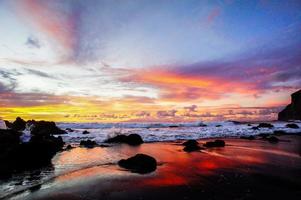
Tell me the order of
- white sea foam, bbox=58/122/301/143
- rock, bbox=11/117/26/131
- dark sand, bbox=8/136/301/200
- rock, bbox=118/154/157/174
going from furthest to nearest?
1. rock, bbox=11/117/26/131
2. white sea foam, bbox=58/122/301/143
3. rock, bbox=118/154/157/174
4. dark sand, bbox=8/136/301/200

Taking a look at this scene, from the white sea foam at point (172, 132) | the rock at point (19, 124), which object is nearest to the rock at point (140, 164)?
the white sea foam at point (172, 132)

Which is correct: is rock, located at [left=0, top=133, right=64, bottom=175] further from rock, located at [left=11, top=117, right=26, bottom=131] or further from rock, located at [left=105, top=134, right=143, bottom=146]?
rock, located at [left=11, top=117, right=26, bottom=131]

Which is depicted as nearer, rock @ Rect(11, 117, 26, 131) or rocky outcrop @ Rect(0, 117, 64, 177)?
rocky outcrop @ Rect(0, 117, 64, 177)

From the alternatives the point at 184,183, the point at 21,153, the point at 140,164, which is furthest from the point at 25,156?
the point at 184,183

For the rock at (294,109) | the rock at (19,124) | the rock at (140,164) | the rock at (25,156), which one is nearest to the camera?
the rock at (140,164)

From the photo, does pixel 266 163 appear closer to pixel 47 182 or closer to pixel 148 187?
pixel 148 187

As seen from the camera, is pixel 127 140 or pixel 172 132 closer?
pixel 127 140

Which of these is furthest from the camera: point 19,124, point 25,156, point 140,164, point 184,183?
point 19,124

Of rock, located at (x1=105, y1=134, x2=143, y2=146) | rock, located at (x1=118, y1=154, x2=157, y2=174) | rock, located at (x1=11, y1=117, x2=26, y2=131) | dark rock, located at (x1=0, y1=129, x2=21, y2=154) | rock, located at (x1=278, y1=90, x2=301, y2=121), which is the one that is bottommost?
rock, located at (x1=118, y1=154, x2=157, y2=174)

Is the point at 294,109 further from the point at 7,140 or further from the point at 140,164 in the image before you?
the point at 7,140

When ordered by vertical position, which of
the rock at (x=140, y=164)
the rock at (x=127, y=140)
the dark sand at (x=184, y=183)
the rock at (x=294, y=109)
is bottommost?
the dark sand at (x=184, y=183)

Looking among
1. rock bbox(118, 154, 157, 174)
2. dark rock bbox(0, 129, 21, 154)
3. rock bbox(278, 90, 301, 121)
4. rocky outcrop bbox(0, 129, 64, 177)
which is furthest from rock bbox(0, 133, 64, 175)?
rock bbox(278, 90, 301, 121)

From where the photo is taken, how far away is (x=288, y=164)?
1305 centimetres

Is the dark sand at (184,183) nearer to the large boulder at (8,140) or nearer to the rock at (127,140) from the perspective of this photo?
the large boulder at (8,140)
